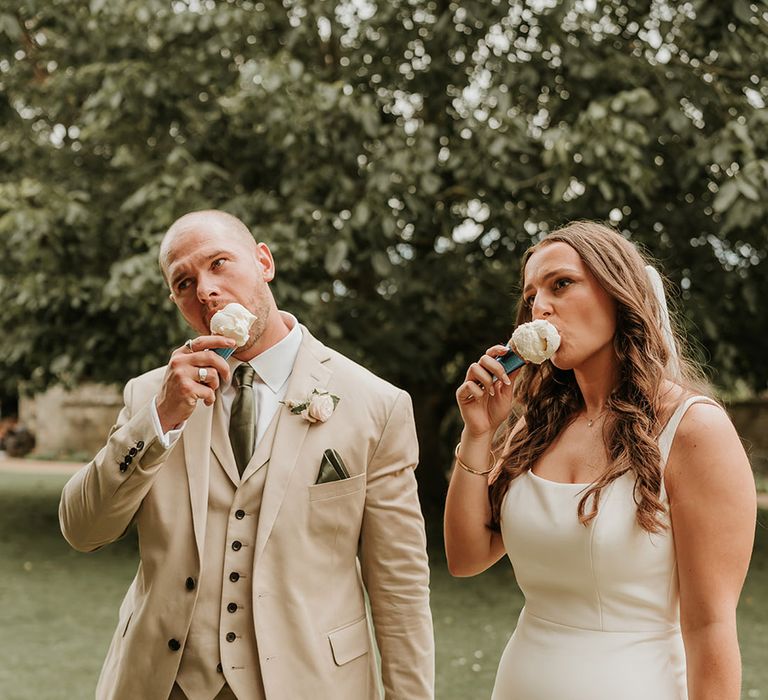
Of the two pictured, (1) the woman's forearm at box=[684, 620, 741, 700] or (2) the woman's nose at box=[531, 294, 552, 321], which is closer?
(1) the woman's forearm at box=[684, 620, 741, 700]

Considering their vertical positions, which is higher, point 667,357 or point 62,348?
point 667,357

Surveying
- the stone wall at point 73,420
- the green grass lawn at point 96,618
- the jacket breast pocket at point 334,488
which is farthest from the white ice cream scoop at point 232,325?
the stone wall at point 73,420

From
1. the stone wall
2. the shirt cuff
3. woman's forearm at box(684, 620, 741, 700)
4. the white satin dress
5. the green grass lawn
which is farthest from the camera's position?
the stone wall

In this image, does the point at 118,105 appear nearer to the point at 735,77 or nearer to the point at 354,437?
the point at 735,77

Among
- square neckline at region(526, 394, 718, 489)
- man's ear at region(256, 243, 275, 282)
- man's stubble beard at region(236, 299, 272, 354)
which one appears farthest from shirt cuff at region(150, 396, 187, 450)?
square neckline at region(526, 394, 718, 489)

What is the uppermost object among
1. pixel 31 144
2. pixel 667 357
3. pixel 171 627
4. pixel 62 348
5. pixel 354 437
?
pixel 667 357

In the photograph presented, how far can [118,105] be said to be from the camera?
915 centimetres

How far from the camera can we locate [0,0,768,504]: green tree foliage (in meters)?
7.91

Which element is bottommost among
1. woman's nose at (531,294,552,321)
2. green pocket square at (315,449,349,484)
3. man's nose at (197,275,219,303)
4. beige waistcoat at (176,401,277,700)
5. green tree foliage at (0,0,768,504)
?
green tree foliage at (0,0,768,504)

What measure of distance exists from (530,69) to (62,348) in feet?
18.0

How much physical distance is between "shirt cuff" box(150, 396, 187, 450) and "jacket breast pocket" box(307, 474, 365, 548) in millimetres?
392

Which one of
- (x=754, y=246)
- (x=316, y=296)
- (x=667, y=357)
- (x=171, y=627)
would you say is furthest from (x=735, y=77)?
(x=171, y=627)

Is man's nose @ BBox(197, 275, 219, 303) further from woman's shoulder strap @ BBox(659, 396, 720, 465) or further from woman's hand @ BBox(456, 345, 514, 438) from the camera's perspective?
woman's shoulder strap @ BBox(659, 396, 720, 465)

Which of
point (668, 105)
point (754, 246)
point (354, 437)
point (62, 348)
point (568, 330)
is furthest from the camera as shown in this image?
point (62, 348)
